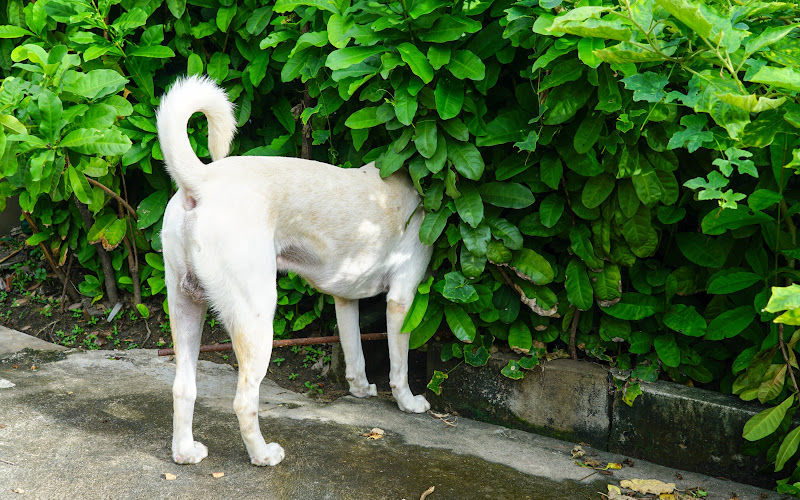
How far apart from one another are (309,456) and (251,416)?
373mm

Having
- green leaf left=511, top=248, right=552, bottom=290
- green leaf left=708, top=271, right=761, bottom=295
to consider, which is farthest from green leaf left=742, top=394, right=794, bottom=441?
green leaf left=511, top=248, right=552, bottom=290

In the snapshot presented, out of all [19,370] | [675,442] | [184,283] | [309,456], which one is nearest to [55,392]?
[19,370]

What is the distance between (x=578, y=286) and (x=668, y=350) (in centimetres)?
56

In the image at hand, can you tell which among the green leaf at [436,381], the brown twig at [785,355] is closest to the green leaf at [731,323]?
the brown twig at [785,355]

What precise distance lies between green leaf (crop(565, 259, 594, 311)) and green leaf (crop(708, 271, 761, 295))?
602mm

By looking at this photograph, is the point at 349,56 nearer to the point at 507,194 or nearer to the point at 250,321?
the point at 507,194

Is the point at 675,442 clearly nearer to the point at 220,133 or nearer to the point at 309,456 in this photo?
the point at 309,456

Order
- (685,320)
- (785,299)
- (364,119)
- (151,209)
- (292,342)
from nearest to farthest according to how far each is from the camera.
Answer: (785,299), (685,320), (364,119), (292,342), (151,209)

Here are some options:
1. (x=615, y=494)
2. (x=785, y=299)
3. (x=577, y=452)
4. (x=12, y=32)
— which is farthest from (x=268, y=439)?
(x=12, y=32)

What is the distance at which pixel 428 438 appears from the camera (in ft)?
12.6

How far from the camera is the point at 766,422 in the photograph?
10.5ft

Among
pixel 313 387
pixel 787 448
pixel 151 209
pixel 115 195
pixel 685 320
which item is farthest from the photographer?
pixel 151 209

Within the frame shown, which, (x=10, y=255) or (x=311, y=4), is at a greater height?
(x=311, y=4)

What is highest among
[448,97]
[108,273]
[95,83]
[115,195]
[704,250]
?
[95,83]
